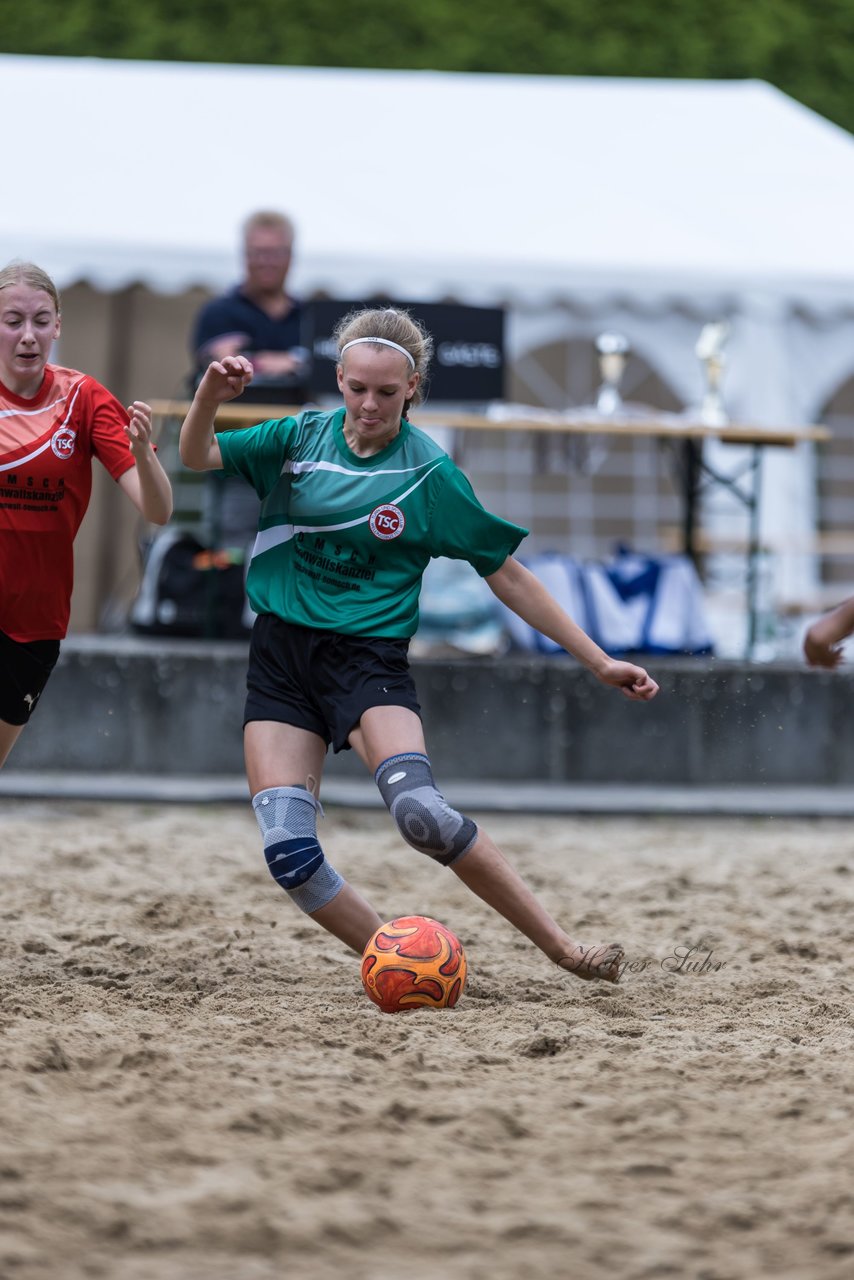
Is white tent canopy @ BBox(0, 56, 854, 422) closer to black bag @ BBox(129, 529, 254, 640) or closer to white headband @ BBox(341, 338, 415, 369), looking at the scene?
black bag @ BBox(129, 529, 254, 640)

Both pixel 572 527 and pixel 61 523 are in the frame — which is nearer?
pixel 61 523

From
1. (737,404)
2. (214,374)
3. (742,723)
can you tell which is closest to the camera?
(214,374)

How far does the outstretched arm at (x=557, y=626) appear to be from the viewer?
441cm

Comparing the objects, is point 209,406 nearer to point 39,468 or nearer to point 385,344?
point 385,344

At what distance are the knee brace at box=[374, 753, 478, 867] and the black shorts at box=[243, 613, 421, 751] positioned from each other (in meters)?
0.15

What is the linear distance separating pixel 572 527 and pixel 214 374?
10.9 meters

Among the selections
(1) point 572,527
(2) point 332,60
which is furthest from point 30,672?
(2) point 332,60

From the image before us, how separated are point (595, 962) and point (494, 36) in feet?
47.9

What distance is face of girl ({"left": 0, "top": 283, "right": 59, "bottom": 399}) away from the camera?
4484 millimetres

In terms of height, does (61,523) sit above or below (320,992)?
above

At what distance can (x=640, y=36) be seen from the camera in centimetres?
1738

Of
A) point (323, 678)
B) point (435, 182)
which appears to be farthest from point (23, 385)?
point (435, 182)

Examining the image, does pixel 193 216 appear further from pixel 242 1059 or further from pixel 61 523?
pixel 242 1059

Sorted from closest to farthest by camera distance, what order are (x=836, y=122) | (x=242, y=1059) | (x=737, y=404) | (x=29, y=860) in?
(x=242, y=1059), (x=29, y=860), (x=737, y=404), (x=836, y=122)
